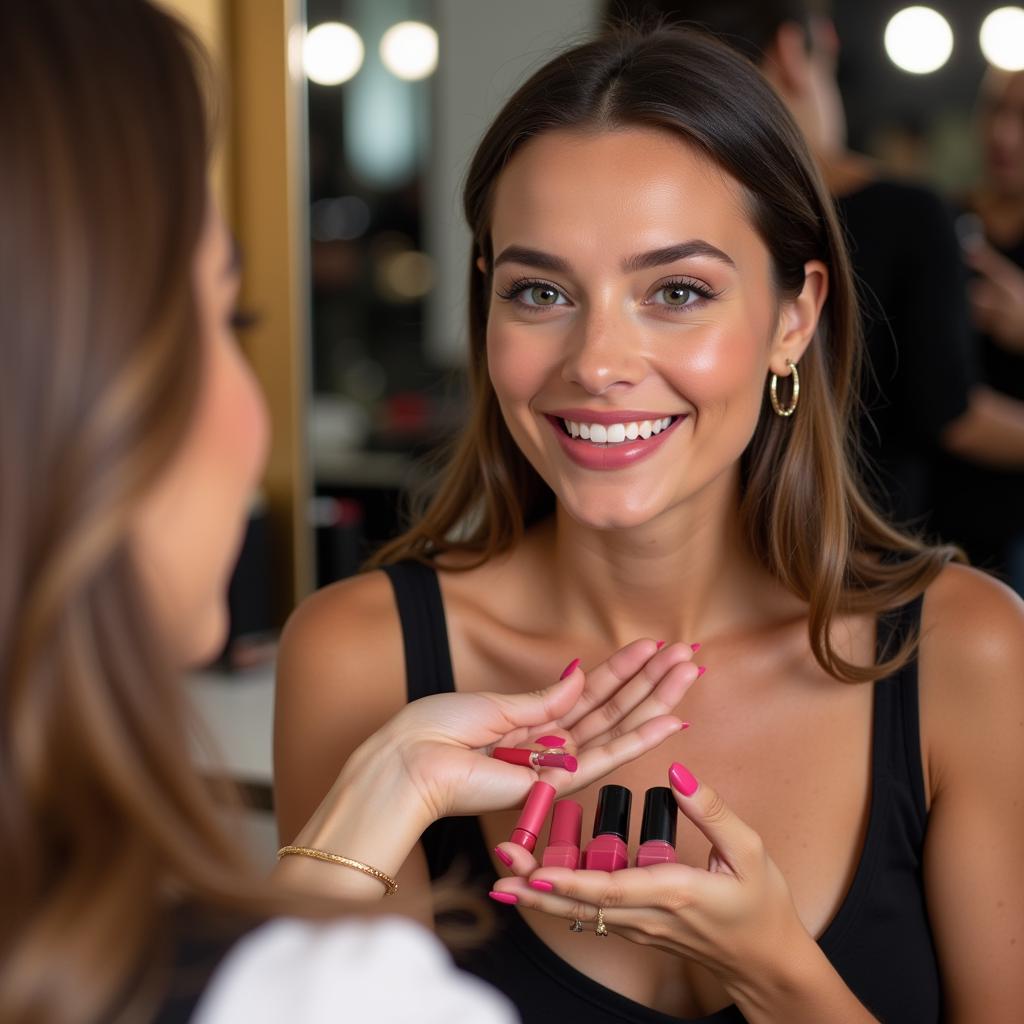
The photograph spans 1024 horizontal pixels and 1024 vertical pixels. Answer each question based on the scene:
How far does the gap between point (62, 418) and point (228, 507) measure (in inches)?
6.1

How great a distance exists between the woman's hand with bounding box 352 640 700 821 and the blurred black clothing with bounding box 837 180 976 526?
83 centimetres

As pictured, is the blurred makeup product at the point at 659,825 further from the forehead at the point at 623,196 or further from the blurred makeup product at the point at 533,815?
the forehead at the point at 623,196

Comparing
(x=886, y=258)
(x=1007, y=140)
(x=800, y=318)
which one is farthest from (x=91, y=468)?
(x=1007, y=140)

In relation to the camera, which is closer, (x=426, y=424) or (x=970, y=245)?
(x=970, y=245)

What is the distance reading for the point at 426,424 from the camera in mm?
3453

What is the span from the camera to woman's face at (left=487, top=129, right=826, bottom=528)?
121 centimetres

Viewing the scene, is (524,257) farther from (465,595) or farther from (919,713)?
Answer: (919,713)

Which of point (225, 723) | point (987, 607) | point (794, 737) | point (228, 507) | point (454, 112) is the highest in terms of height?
point (454, 112)

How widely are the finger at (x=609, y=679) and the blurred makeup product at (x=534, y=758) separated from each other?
8cm

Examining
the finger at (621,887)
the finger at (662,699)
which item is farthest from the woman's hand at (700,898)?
the finger at (662,699)

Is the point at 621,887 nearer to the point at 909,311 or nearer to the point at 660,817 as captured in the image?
the point at 660,817

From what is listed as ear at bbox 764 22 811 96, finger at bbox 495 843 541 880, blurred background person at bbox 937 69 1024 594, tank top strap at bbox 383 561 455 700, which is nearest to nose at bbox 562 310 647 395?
tank top strap at bbox 383 561 455 700

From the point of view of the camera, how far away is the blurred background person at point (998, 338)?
243 cm

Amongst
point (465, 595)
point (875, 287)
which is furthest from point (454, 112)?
point (465, 595)
